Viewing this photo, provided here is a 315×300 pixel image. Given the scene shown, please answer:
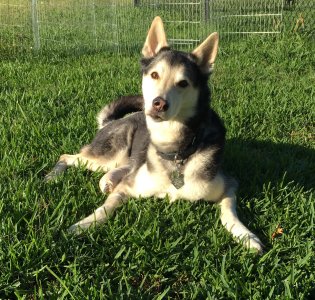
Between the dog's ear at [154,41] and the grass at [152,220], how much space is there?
43.0 inches

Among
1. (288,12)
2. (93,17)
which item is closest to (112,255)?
(93,17)

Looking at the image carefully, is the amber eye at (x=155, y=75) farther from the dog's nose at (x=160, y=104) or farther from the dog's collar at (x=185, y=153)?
the dog's collar at (x=185, y=153)

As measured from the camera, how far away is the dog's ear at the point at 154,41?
334 cm

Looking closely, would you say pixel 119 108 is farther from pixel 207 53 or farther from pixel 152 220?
pixel 152 220

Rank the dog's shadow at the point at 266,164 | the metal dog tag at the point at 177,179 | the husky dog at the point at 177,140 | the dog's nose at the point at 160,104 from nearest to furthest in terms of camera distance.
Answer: the dog's nose at the point at 160,104, the husky dog at the point at 177,140, the metal dog tag at the point at 177,179, the dog's shadow at the point at 266,164

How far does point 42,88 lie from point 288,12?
671cm

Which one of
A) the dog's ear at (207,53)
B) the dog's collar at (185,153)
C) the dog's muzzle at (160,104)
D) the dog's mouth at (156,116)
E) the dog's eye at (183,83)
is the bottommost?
the dog's collar at (185,153)

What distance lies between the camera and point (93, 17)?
28.3 ft

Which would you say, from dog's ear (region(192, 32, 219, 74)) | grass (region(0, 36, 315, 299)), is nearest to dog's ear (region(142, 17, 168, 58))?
dog's ear (region(192, 32, 219, 74))

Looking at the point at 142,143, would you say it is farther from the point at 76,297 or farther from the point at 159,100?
the point at 76,297

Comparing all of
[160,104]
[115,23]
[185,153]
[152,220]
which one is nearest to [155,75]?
[160,104]

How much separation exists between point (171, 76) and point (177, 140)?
1.45 feet

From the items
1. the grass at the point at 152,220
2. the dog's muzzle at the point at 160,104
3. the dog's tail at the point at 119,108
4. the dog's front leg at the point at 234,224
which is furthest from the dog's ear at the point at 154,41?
the dog's front leg at the point at 234,224

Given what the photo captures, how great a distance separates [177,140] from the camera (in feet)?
10.2
